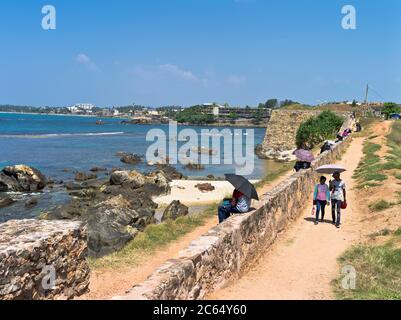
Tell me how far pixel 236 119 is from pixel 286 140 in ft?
349

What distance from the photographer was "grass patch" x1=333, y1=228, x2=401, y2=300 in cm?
699

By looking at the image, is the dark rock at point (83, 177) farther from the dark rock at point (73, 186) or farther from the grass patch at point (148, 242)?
the grass patch at point (148, 242)

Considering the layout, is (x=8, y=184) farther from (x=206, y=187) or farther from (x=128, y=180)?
(x=206, y=187)

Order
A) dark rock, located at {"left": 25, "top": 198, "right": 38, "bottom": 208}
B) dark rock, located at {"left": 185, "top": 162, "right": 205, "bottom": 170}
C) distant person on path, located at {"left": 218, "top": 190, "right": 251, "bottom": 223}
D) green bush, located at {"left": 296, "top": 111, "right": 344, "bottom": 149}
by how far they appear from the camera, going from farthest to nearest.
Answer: green bush, located at {"left": 296, "top": 111, "right": 344, "bottom": 149}
dark rock, located at {"left": 185, "top": 162, "right": 205, "bottom": 170}
dark rock, located at {"left": 25, "top": 198, "right": 38, "bottom": 208}
distant person on path, located at {"left": 218, "top": 190, "right": 251, "bottom": 223}

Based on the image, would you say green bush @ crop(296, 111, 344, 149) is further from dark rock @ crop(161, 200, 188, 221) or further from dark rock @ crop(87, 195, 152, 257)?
dark rock @ crop(87, 195, 152, 257)

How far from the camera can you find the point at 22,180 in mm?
31766

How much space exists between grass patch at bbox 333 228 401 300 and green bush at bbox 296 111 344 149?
119 feet

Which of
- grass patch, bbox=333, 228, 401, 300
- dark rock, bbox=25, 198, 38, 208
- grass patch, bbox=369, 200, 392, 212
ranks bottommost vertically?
dark rock, bbox=25, 198, 38, 208

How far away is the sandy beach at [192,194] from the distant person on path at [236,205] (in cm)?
1425

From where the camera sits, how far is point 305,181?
1499 centimetres

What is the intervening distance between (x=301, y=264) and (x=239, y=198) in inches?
72.6

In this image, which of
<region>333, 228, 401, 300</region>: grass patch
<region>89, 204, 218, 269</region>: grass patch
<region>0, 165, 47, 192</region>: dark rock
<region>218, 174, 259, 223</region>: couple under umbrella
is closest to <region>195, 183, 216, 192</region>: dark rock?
<region>0, 165, 47, 192</region>: dark rock
